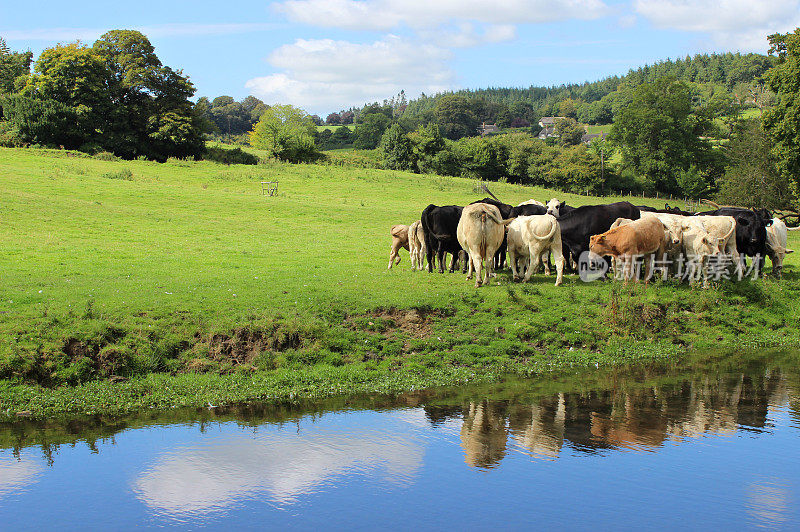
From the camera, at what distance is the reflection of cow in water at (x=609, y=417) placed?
9.49 metres

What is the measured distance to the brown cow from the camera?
56.3 feet

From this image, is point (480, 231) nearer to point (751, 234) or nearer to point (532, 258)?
point (532, 258)

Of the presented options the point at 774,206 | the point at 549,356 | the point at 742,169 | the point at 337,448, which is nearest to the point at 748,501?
the point at 337,448

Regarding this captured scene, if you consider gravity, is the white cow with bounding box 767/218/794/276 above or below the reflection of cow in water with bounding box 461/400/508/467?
above

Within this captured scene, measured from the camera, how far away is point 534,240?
16.9 metres

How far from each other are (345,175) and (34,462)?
44.8 metres

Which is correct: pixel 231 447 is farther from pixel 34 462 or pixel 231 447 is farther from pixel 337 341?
pixel 337 341

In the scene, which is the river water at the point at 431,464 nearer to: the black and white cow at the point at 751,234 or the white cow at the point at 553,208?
the black and white cow at the point at 751,234

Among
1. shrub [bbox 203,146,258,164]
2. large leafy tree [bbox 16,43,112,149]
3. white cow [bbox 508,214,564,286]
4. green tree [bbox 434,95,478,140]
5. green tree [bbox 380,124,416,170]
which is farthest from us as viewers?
green tree [bbox 434,95,478,140]

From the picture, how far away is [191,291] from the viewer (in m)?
15.3

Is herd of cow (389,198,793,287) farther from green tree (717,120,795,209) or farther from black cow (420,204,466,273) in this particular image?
green tree (717,120,795,209)

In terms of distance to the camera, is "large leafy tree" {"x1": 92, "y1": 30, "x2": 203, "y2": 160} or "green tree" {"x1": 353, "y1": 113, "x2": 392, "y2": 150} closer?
"large leafy tree" {"x1": 92, "y1": 30, "x2": 203, "y2": 160}

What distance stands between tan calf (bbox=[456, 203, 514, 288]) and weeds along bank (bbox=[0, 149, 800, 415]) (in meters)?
0.85

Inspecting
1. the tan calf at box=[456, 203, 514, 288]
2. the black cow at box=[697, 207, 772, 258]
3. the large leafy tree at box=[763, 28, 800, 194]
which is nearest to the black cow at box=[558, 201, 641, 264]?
the tan calf at box=[456, 203, 514, 288]
